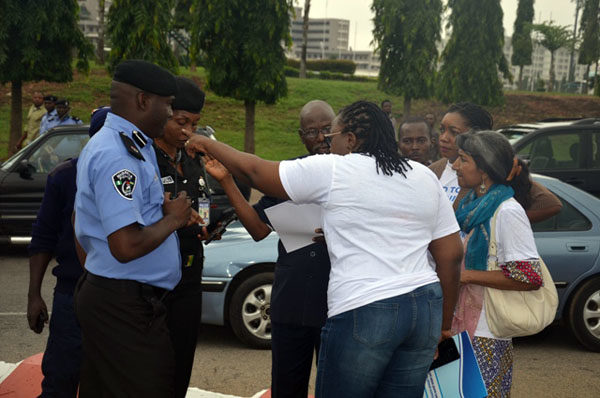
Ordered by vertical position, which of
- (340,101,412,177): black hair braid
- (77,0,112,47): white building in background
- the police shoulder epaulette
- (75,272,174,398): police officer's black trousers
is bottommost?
(75,272,174,398): police officer's black trousers

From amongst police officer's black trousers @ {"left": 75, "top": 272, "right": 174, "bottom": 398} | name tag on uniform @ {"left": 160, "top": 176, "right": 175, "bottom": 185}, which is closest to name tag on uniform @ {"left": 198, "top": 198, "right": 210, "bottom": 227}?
name tag on uniform @ {"left": 160, "top": 176, "right": 175, "bottom": 185}

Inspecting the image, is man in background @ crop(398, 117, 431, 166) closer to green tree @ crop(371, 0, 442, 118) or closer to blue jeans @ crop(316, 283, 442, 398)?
blue jeans @ crop(316, 283, 442, 398)

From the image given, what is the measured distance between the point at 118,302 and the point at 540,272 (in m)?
1.98

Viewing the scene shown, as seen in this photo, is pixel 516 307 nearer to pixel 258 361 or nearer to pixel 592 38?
pixel 258 361

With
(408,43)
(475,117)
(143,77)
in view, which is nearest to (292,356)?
(143,77)

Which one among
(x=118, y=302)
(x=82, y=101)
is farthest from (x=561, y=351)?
(x=82, y=101)

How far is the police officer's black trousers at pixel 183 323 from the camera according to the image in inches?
129

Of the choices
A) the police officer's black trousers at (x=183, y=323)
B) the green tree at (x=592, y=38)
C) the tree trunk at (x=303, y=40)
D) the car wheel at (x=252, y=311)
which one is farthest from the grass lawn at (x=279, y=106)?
the police officer's black trousers at (x=183, y=323)

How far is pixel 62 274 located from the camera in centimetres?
360

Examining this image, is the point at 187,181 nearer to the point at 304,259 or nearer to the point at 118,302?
the point at 304,259

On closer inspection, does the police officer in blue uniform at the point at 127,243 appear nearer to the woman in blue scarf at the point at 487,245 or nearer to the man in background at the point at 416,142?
the woman in blue scarf at the point at 487,245

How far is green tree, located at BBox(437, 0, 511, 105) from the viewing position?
2158cm

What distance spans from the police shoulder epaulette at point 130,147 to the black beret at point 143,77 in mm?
217

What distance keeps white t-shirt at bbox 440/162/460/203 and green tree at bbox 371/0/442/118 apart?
15364mm
